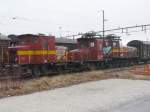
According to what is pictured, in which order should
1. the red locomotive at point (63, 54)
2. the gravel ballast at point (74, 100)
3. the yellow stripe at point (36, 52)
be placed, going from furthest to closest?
the red locomotive at point (63, 54), the yellow stripe at point (36, 52), the gravel ballast at point (74, 100)

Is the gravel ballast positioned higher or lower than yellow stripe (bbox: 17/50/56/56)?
lower

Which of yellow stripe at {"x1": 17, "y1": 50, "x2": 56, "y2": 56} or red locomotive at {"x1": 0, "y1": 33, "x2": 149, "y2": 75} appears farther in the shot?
red locomotive at {"x1": 0, "y1": 33, "x2": 149, "y2": 75}

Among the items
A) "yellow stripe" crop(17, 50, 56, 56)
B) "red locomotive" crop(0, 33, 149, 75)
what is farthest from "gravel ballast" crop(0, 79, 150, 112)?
"red locomotive" crop(0, 33, 149, 75)

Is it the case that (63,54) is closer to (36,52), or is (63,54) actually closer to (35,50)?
(36,52)

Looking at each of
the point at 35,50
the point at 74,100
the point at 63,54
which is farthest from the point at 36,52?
the point at 74,100

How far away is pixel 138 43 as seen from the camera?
48344 mm

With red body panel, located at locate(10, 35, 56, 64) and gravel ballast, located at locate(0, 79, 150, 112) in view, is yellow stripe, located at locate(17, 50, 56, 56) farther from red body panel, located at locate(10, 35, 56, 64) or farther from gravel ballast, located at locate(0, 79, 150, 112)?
gravel ballast, located at locate(0, 79, 150, 112)

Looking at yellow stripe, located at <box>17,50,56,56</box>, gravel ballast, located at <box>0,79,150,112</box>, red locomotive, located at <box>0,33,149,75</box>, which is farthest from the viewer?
red locomotive, located at <box>0,33,149,75</box>

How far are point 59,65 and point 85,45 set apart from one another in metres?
7.64

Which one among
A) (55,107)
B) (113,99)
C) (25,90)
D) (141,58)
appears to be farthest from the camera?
(141,58)

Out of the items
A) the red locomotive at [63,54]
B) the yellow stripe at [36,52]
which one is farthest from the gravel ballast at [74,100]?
the red locomotive at [63,54]

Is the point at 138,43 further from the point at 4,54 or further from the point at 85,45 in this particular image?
the point at 4,54

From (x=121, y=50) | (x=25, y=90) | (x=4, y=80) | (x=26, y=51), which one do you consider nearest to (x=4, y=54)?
(x=26, y=51)

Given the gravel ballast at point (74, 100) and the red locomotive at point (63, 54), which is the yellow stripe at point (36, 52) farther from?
the gravel ballast at point (74, 100)
